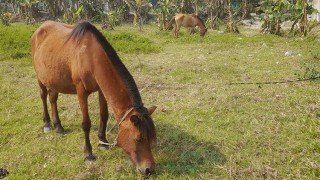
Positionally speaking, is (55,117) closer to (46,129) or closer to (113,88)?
(46,129)

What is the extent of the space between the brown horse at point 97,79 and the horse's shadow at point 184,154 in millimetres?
610

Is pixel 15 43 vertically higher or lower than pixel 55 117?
higher

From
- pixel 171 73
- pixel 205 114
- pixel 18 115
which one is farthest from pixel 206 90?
pixel 18 115

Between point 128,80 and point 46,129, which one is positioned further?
point 46,129

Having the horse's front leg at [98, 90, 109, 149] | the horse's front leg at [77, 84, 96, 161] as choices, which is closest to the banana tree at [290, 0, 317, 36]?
the horse's front leg at [98, 90, 109, 149]

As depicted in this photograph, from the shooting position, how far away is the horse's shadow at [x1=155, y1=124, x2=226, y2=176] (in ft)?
14.6

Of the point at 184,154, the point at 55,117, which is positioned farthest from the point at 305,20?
the point at 55,117

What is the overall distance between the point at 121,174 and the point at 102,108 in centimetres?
122

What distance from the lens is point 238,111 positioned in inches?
254

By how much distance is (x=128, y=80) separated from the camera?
4121 millimetres

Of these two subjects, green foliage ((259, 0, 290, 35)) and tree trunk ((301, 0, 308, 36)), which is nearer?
tree trunk ((301, 0, 308, 36))

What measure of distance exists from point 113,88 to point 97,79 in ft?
1.03

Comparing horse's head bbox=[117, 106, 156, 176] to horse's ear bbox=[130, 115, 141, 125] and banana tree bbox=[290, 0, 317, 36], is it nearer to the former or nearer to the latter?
horse's ear bbox=[130, 115, 141, 125]

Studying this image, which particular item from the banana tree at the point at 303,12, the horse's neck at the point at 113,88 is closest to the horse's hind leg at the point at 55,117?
the horse's neck at the point at 113,88
